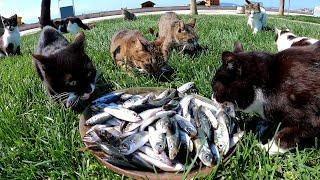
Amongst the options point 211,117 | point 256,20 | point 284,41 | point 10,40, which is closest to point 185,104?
point 211,117

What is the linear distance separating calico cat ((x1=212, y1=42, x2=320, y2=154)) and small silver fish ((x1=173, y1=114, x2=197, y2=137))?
58 cm

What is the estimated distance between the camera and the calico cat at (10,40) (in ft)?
45.2

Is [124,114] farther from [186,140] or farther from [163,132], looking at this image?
[186,140]

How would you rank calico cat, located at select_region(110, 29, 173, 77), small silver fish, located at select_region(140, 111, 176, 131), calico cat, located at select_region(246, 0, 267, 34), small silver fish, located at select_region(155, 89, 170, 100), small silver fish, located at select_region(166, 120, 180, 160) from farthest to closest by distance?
calico cat, located at select_region(246, 0, 267, 34) < calico cat, located at select_region(110, 29, 173, 77) < small silver fish, located at select_region(155, 89, 170, 100) < small silver fish, located at select_region(140, 111, 176, 131) < small silver fish, located at select_region(166, 120, 180, 160)

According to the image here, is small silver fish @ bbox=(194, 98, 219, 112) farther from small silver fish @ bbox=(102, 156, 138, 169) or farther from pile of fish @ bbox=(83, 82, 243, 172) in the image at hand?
small silver fish @ bbox=(102, 156, 138, 169)

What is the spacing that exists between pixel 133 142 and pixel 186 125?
0.58m

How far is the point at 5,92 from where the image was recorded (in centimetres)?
613

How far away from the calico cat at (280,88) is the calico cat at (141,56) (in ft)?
7.07

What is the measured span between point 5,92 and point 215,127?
138 inches

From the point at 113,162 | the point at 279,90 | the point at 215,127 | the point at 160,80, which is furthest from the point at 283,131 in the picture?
the point at 160,80

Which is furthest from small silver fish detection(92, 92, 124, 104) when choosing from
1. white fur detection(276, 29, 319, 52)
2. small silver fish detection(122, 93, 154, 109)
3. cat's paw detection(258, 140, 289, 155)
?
white fur detection(276, 29, 319, 52)

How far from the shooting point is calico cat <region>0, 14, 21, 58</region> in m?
13.8

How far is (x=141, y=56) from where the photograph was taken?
21.9ft

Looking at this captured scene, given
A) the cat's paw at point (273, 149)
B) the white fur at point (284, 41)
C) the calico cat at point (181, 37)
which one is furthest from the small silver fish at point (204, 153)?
the white fur at point (284, 41)
